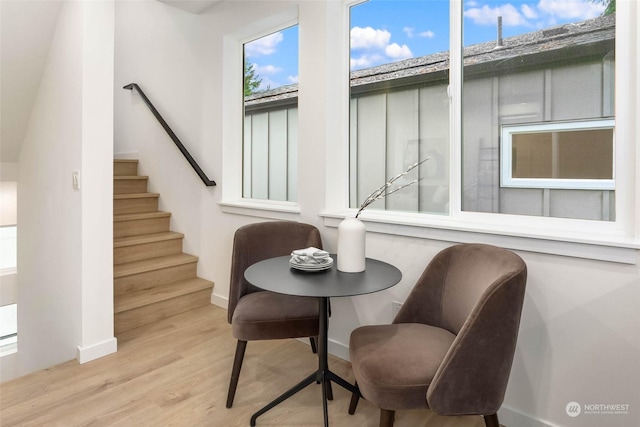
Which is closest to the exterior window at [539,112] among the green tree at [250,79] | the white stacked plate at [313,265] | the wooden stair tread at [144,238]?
the white stacked plate at [313,265]

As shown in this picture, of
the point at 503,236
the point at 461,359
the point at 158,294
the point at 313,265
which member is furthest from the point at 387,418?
the point at 158,294

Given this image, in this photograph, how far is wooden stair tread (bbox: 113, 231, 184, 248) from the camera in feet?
10.3

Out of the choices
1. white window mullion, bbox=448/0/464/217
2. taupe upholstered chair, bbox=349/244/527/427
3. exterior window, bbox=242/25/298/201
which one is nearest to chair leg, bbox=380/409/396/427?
taupe upholstered chair, bbox=349/244/527/427

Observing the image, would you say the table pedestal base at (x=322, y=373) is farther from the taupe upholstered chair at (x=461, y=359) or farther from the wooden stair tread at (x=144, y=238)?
the wooden stair tread at (x=144, y=238)

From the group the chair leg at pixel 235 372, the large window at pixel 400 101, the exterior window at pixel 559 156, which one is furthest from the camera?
the large window at pixel 400 101

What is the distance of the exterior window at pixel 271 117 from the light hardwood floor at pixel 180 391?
1.20 meters

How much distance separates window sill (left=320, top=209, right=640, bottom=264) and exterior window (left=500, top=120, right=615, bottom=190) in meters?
0.25

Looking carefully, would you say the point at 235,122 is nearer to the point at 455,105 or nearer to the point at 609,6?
the point at 455,105

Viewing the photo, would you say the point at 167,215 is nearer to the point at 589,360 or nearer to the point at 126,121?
the point at 126,121

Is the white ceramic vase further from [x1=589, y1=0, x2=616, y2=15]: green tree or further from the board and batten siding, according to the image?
[x1=589, y1=0, x2=616, y2=15]: green tree

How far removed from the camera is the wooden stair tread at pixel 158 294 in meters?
2.75

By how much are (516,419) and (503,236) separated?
811mm

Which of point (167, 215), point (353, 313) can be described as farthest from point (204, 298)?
point (353, 313)

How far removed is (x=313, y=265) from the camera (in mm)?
1733
